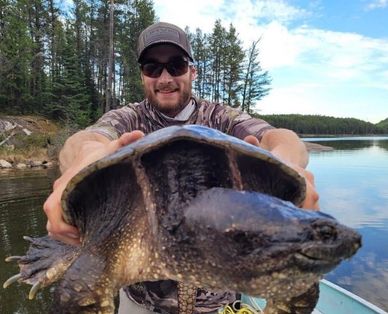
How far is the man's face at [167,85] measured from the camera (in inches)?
90.6

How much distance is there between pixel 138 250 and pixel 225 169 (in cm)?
36

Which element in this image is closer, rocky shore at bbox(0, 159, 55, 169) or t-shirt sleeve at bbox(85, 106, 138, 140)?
t-shirt sleeve at bbox(85, 106, 138, 140)

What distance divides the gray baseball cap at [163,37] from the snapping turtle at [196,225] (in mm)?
1127

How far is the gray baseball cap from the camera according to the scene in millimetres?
2250

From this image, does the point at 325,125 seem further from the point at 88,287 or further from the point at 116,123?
the point at 88,287

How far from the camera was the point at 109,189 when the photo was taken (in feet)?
4.38

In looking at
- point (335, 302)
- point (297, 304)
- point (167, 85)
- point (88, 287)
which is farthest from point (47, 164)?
point (297, 304)

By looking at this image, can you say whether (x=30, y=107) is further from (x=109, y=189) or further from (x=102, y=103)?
(x=109, y=189)

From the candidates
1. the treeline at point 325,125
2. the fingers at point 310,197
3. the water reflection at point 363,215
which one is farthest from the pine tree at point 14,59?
the treeline at point 325,125

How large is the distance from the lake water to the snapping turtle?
3997 millimetres

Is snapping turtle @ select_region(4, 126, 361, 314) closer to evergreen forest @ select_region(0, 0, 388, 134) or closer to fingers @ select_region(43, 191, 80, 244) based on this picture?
fingers @ select_region(43, 191, 80, 244)

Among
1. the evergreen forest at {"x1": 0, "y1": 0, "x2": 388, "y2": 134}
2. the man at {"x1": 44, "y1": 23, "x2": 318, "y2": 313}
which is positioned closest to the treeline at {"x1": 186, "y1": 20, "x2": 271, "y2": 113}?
the evergreen forest at {"x1": 0, "y1": 0, "x2": 388, "y2": 134}

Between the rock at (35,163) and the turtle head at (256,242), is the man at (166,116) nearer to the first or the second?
the turtle head at (256,242)

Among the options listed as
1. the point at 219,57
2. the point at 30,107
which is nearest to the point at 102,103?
→ the point at 30,107
